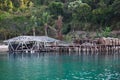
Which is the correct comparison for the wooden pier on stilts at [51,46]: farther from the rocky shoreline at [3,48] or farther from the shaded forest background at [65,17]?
the shaded forest background at [65,17]

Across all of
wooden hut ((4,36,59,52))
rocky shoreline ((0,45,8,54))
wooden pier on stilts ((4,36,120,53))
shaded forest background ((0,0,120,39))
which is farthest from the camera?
shaded forest background ((0,0,120,39))

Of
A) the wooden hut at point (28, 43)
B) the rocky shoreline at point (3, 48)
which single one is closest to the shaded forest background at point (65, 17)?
the rocky shoreline at point (3, 48)

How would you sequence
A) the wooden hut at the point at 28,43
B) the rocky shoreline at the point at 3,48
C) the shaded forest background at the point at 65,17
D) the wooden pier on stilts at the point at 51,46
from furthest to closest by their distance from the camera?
1. the shaded forest background at the point at 65,17
2. the rocky shoreline at the point at 3,48
3. the wooden hut at the point at 28,43
4. the wooden pier on stilts at the point at 51,46

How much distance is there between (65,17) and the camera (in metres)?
109

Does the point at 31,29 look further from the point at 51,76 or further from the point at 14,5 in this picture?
the point at 51,76

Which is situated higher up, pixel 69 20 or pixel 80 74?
pixel 69 20

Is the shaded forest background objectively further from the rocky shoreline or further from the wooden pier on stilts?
the wooden pier on stilts

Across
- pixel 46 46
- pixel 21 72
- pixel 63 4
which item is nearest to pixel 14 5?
pixel 63 4

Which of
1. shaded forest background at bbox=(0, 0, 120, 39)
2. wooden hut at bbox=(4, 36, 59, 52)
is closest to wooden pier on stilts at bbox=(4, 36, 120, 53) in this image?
wooden hut at bbox=(4, 36, 59, 52)

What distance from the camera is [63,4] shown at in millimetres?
108812

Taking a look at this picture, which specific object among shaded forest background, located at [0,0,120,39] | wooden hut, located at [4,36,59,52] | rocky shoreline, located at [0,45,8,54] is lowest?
rocky shoreline, located at [0,45,8,54]

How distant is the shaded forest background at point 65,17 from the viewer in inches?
3775

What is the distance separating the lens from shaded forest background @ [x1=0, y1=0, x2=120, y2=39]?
315ft

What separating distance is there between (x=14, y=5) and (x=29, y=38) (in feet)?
151
